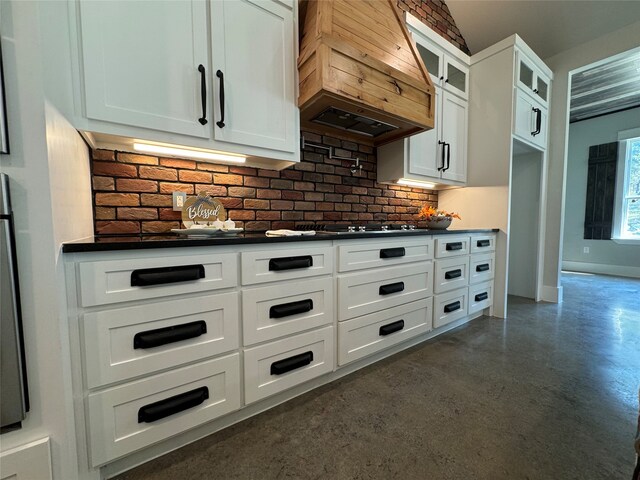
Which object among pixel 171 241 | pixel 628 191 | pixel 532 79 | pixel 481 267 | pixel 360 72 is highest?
pixel 532 79

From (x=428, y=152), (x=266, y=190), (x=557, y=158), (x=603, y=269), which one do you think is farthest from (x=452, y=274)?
(x=603, y=269)

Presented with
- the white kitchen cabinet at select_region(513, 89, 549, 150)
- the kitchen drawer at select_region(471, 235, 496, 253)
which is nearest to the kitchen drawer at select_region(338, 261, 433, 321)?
the kitchen drawer at select_region(471, 235, 496, 253)

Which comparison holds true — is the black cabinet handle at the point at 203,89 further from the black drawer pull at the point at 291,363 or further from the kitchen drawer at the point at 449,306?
the kitchen drawer at the point at 449,306

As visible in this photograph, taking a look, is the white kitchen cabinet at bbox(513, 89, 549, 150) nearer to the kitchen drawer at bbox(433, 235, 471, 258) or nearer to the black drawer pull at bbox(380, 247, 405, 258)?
the kitchen drawer at bbox(433, 235, 471, 258)

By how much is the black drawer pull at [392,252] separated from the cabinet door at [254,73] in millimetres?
848

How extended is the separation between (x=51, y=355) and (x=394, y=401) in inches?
55.1

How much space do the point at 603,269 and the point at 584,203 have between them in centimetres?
129

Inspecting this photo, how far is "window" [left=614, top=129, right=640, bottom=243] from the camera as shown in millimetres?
4578

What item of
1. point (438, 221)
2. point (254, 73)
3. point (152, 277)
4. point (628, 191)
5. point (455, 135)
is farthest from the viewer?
point (628, 191)

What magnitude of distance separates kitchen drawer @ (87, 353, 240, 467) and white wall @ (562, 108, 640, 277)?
Result: 22.3 ft

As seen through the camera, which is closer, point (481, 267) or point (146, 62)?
point (146, 62)

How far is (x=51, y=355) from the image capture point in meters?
0.72

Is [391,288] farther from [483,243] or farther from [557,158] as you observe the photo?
[557,158]

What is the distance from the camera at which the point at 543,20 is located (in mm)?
2713
